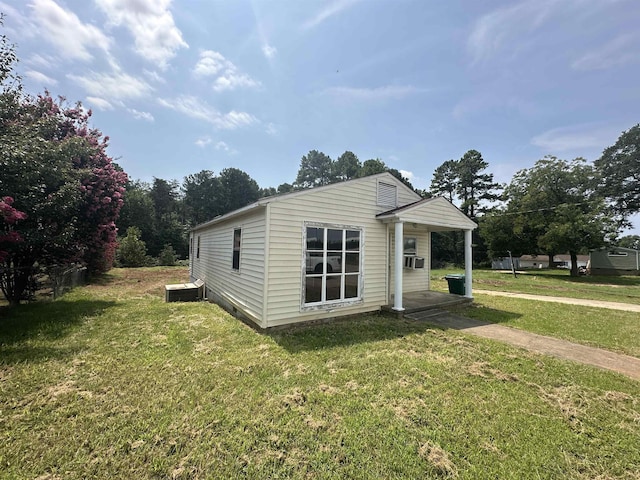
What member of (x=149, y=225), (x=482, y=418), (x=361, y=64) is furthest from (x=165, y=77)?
(x=149, y=225)

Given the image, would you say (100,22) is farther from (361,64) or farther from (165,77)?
(361,64)

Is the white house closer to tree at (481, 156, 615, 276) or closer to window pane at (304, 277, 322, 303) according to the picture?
window pane at (304, 277, 322, 303)

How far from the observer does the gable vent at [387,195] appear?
285 inches

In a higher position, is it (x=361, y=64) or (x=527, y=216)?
(x=361, y=64)

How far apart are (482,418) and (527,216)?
83.8ft

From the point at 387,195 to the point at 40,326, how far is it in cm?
865

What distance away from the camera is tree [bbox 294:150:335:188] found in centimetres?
4866

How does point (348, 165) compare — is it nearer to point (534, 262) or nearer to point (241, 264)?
point (534, 262)

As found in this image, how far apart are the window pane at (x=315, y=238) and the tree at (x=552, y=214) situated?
2134 centimetres

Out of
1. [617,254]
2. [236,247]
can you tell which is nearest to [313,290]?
[236,247]

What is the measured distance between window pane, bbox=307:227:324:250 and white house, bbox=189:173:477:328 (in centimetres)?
2

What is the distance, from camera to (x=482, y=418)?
277 centimetres

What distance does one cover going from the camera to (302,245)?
19.2 feet

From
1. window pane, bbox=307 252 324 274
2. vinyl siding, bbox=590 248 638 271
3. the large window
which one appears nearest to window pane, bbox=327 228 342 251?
the large window
